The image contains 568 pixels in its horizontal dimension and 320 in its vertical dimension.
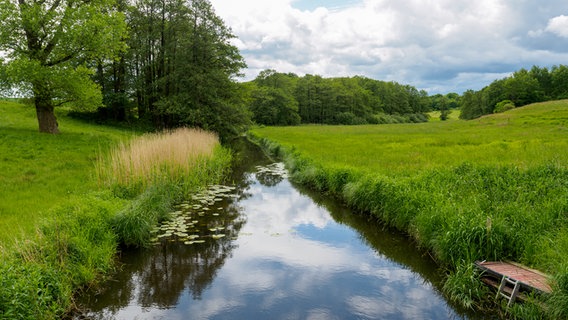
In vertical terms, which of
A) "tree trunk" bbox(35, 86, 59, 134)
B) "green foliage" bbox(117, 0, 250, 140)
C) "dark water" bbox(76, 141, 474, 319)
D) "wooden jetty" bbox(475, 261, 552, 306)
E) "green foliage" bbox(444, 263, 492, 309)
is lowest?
"dark water" bbox(76, 141, 474, 319)

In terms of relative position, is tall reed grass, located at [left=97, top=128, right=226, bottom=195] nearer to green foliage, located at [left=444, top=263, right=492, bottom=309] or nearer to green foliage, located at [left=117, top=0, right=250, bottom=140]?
green foliage, located at [left=444, top=263, right=492, bottom=309]

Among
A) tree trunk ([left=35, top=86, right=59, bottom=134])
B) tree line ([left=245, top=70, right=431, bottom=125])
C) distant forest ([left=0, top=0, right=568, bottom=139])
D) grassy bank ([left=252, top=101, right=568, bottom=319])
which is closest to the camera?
grassy bank ([left=252, top=101, right=568, bottom=319])

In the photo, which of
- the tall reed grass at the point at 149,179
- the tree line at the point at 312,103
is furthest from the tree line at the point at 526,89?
the tall reed grass at the point at 149,179

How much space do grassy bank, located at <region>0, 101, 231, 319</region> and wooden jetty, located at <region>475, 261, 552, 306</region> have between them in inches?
274

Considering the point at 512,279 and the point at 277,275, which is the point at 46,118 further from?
the point at 512,279

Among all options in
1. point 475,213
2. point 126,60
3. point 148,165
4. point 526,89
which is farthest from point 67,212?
point 526,89

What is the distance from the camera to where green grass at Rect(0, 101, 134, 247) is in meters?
8.09

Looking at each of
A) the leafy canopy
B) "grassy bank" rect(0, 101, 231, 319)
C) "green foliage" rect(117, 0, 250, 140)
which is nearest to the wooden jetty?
"grassy bank" rect(0, 101, 231, 319)

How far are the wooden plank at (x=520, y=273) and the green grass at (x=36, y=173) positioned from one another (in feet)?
26.2

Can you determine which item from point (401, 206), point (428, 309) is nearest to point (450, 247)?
point (428, 309)

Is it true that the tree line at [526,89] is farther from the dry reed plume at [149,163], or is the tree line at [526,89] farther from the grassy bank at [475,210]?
the dry reed plume at [149,163]

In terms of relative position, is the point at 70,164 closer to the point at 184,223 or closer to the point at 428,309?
the point at 184,223

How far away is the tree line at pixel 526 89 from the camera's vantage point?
91.8 m

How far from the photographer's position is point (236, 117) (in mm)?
30328
